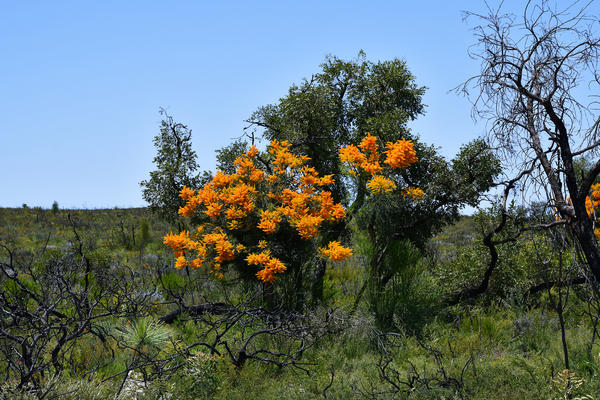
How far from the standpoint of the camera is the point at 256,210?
28.0 ft

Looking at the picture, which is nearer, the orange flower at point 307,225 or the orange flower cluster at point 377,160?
the orange flower at point 307,225

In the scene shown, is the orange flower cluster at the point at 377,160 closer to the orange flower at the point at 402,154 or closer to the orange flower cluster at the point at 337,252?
the orange flower at the point at 402,154

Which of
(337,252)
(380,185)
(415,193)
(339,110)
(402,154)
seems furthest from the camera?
(339,110)

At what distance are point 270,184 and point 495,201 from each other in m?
4.45

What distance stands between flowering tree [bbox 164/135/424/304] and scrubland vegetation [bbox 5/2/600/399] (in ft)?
0.11

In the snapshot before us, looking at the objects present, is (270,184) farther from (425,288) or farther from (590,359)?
(590,359)

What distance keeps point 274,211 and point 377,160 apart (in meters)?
1.91

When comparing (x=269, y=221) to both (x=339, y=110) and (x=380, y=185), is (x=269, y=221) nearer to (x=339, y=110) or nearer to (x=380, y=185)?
(x=380, y=185)

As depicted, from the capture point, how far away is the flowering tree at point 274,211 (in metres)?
7.98

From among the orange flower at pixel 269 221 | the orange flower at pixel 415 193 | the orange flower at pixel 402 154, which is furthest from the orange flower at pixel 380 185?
the orange flower at pixel 269 221

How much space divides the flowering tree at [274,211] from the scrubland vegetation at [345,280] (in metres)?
0.03

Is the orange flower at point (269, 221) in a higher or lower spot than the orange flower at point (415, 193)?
lower

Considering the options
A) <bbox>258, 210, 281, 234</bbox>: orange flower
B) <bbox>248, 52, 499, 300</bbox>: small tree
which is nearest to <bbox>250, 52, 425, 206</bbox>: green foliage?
<bbox>248, 52, 499, 300</bbox>: small tree

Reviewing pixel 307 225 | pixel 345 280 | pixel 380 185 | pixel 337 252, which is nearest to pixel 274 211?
pixel 307 225
